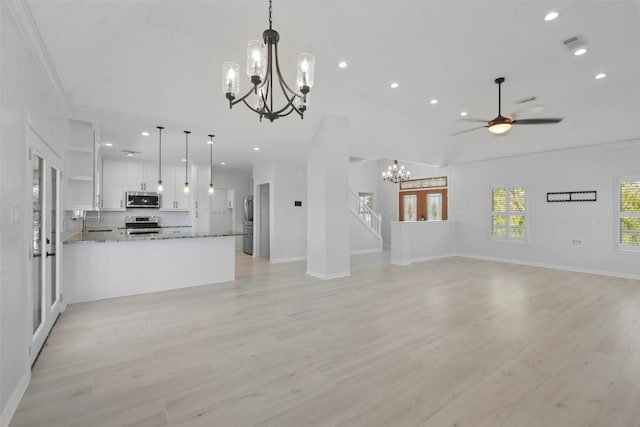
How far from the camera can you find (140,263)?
4.59 metres

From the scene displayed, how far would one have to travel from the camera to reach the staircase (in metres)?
9.03

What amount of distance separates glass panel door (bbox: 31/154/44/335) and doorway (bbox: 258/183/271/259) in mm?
5339

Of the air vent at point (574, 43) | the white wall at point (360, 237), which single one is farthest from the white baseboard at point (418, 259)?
the air vent at point (574, 43)

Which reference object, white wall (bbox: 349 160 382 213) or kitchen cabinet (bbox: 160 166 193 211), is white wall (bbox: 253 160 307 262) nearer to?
kitchen cabinet (bbox: 160 166 193 211)

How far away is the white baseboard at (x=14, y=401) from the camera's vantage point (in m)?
1.75

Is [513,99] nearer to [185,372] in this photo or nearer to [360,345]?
[360,345]

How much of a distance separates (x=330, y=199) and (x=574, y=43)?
390 cm

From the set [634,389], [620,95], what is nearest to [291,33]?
[634,389]

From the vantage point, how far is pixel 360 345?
284 cm

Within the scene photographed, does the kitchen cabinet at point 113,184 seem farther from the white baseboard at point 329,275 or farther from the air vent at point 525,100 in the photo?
the air vent at point 525,100

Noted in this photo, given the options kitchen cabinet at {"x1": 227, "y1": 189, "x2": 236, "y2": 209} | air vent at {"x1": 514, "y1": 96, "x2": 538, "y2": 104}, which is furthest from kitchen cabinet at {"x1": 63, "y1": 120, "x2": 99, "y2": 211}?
air vent at {"x1": 514, "y1": 96, "x2": 538, "y2": 104}

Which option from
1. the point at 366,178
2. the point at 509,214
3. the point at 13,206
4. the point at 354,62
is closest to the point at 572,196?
the point at 509,214

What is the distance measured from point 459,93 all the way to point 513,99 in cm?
97

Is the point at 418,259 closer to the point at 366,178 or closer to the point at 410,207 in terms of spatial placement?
the point at 410,207
